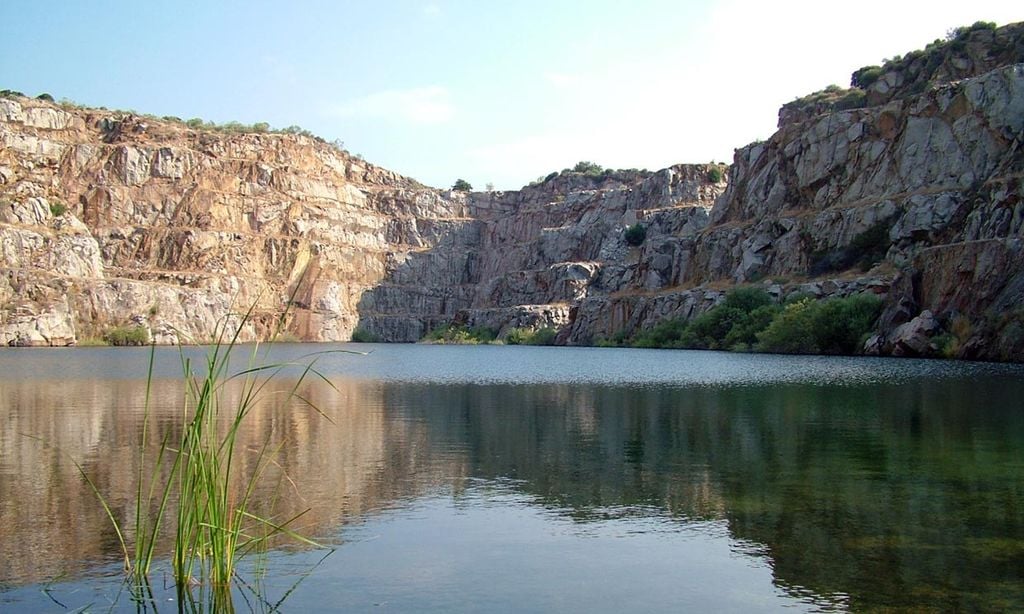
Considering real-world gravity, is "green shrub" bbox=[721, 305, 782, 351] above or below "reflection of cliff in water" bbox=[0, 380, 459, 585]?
above

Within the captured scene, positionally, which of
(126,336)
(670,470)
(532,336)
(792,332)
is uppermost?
(792,332)

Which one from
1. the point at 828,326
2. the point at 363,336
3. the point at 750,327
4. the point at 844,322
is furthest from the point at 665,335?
the point at 363,336

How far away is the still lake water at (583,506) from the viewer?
398 inches

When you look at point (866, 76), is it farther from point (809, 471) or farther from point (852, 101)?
point (809, 471)

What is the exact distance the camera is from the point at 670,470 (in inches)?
702

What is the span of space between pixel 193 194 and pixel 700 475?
415 ft

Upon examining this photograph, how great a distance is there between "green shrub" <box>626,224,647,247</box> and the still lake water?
99795mm

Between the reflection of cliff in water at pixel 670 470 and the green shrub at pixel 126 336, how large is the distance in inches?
3182

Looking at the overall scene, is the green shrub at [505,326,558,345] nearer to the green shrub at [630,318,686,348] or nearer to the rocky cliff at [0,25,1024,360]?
the rocky cliff at [0,25,1024,360]

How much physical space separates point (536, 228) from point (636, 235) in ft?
99.8

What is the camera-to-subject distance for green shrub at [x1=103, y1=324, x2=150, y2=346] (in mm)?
108688

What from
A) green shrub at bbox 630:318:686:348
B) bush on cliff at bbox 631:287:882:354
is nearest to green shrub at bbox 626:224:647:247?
green shrub at bbox 630:318:686:348

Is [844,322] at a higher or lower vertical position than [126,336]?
higher

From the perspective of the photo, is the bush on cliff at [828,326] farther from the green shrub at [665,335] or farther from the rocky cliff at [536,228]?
the green shrub at [665,335]
